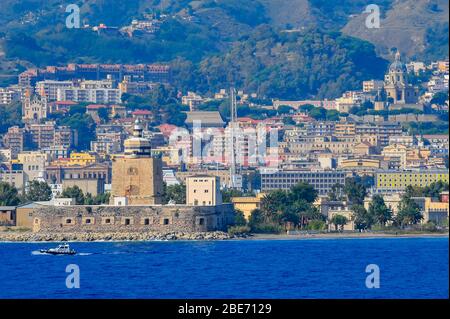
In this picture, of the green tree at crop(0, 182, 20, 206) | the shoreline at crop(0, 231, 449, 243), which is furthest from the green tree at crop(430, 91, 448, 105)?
the shoreline at crop(0, 231, 449, 243)

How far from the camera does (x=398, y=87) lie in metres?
173

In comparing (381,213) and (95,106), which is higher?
(95,106)

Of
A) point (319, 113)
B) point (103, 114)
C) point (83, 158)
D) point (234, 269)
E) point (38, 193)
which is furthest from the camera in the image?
point (103, 114)

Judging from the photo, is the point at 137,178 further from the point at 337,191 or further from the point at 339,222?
the point at 337,191

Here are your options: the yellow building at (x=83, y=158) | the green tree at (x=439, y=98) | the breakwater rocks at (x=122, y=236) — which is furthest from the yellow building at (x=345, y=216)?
the green tree at (x=439, y=98)

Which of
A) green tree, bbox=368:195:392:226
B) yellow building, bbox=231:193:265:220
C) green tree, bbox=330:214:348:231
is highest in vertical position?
yellow building, bbox=231:193:265:220

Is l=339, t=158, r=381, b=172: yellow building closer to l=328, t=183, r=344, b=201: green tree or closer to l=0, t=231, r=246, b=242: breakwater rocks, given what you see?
l=328, t=183, r=344, b=201: green tree

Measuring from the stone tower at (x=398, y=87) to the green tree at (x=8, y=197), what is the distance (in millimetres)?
79814

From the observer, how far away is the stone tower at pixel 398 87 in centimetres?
17125

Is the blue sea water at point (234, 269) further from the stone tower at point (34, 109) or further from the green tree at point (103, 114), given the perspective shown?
the stone tower at point (34, 109)

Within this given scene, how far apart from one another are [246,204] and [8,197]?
950 centimetres

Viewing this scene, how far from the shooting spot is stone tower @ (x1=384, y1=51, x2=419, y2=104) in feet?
562

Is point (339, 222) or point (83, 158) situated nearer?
point (339, 222)

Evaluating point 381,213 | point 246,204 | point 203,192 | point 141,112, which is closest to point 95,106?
point 141,112
